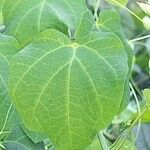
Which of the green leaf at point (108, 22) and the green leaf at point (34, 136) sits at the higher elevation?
the green leaf at point (108, 22)

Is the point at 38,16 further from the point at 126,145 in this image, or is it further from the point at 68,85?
the point at 126,145

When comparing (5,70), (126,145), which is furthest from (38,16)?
(126,145)

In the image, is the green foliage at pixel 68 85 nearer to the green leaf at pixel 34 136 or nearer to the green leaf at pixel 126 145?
the green leaf at pixel 34 136

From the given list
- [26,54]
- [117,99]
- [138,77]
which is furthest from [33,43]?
[138,77]

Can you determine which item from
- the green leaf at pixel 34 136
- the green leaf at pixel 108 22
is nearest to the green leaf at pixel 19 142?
the green leaf at pixel 34 136

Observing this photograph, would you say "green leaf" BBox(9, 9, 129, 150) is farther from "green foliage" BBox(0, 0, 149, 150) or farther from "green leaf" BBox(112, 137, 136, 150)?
"green leaf" BBox(112, 137, 136, 150)

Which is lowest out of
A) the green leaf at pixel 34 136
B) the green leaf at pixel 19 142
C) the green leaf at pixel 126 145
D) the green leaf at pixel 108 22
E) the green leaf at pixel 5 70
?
the green leaf at pixel 126 145

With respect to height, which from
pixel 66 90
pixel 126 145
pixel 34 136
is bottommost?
pixel 126 145
